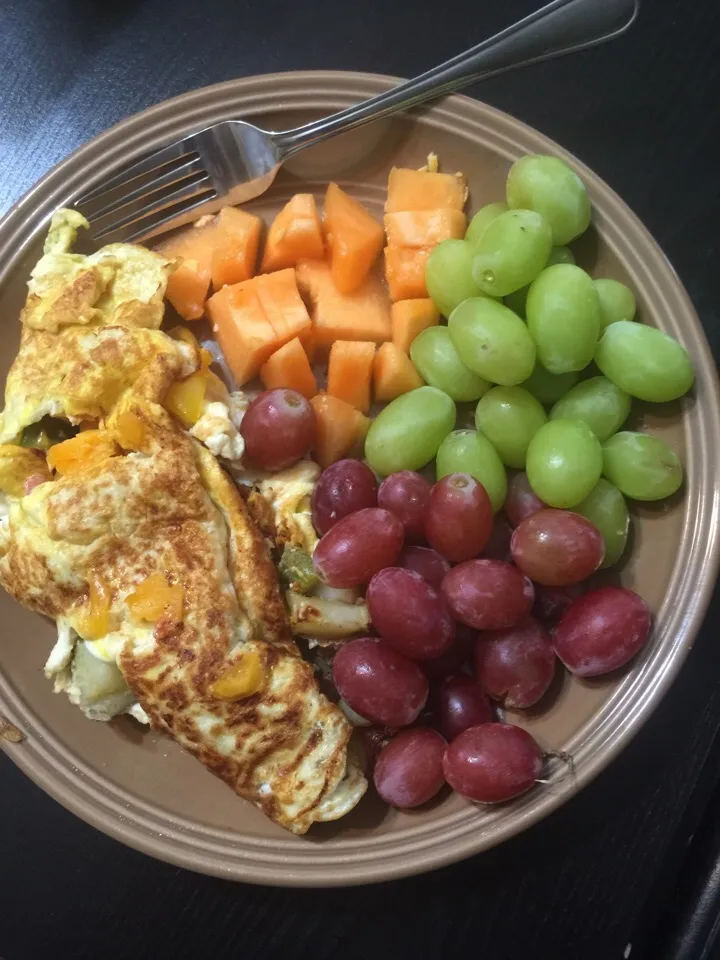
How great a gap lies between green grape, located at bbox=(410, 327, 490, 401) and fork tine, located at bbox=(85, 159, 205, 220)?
0.55 meters

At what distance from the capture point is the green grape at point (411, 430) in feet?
4.05

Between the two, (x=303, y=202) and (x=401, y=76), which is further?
(x=401, y=76)

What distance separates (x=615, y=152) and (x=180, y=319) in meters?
0.96

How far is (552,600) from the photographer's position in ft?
4.02

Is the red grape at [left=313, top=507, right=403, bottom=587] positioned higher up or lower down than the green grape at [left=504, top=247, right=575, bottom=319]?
lower down

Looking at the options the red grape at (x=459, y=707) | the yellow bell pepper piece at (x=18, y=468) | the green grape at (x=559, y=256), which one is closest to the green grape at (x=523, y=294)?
the green grape at (x=559, y=256)

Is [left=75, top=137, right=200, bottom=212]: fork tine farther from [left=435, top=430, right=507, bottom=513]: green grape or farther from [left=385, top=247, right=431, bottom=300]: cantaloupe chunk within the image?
[left=435, top=430, right=507, bottom=513]: green grape

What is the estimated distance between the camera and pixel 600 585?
1.27 metres

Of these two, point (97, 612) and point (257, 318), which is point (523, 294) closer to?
point (257, 318)

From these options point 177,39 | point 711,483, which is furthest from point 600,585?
point 177,39

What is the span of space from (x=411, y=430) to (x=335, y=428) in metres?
0.16

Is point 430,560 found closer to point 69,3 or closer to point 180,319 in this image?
point 180,319

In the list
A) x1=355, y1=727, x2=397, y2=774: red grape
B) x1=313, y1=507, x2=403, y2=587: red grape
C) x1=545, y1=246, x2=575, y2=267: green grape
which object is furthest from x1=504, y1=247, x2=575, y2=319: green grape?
x1=355, y1=727, x2=397, y2=774: red grape

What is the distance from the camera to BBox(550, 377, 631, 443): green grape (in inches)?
48.1
